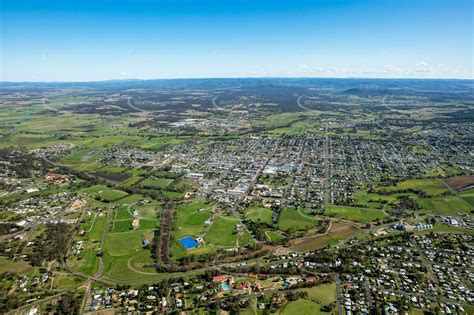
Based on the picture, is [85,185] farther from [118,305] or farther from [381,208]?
[381,208]

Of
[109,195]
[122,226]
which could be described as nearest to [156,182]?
[109,195]

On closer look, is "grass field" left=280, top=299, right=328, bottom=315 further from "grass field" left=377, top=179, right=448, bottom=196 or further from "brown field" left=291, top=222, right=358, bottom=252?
"grass field" left=377, top=179, right=448, bottom=196

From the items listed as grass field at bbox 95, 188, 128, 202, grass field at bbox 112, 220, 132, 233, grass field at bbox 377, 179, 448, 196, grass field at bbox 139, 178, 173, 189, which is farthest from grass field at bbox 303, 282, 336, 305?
grass field at bbox 95, 188, 128, 202

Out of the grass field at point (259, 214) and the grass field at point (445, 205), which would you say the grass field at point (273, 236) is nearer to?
the grass field at point (259, 214)

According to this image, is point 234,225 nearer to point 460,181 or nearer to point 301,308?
point 301,308

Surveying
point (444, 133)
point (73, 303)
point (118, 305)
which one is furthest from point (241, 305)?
point (444, 133)
